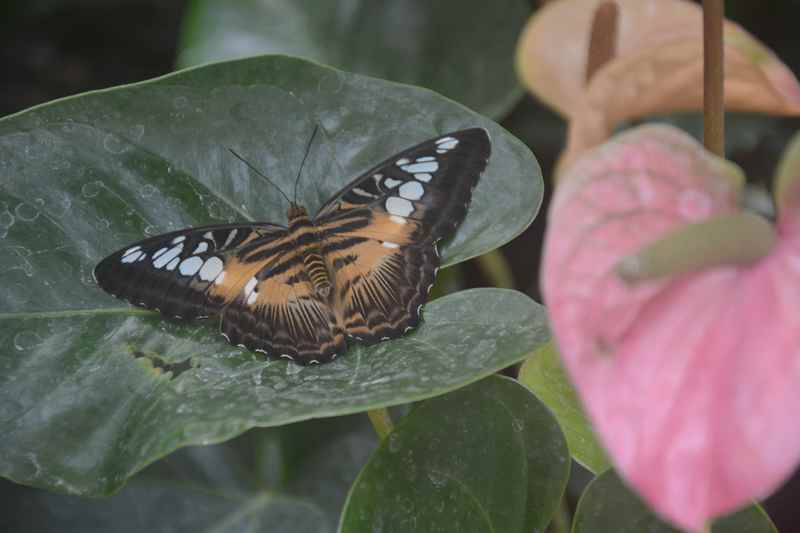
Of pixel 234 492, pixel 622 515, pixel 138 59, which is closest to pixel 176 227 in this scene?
pixel 234 492

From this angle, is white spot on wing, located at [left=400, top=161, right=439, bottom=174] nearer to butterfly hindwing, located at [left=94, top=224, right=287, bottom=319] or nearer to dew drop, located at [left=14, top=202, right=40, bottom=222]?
butterfly hindwing, located at [left=94, top=224, right=287, bottom=319]

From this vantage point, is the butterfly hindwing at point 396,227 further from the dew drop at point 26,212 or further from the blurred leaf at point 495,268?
the blurred leaf at point 495,268

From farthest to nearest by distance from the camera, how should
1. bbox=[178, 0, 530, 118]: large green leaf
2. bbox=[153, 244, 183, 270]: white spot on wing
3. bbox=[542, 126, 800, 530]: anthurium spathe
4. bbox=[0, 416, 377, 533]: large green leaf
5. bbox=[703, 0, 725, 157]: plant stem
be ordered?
bbox=[178, 0, 530, 118]: large green leaf → bbox=[0, 416, 377, 533]: large green leaf → bbox=[153, 244, 183, 270]: white spot on wing → bbox=[703, 0, 725, 157]: plant stem → bbox=[542, 126, 800, 530]: anthurium spathe

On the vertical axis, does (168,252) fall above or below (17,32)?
above

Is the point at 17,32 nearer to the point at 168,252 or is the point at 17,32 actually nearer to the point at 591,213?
the point at 168,252

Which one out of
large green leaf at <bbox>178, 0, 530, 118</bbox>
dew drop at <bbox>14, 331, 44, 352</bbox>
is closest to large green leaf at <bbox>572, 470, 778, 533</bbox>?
dew drop at <bbox>14, 331, 44, 352</bbox>

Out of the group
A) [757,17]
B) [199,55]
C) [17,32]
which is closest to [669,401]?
[199,55]
